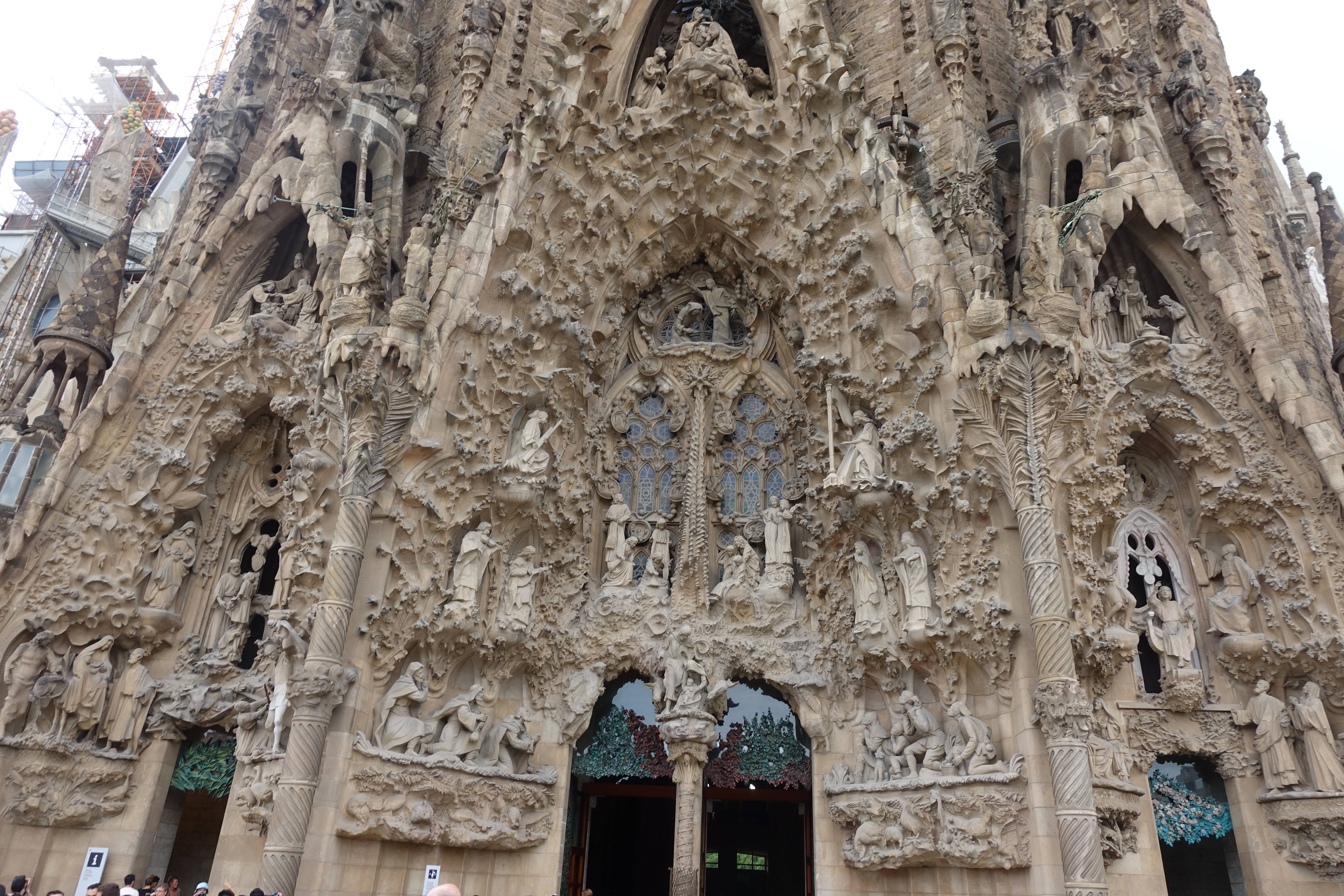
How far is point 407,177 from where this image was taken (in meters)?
11.9

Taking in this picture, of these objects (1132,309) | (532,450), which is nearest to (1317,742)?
(1132,309)

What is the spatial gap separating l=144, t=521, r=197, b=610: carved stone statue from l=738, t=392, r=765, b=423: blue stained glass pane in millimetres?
6726

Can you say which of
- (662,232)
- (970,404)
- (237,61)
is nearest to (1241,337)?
(970,404)

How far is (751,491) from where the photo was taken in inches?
432

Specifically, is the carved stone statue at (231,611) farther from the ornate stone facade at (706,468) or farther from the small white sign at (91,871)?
the small white sign at (91,871)

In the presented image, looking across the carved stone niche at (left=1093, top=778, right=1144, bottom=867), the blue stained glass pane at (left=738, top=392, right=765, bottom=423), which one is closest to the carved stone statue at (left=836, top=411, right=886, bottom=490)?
the blue stained glass pane at (left=738, top=392, right=765, bottom=423)

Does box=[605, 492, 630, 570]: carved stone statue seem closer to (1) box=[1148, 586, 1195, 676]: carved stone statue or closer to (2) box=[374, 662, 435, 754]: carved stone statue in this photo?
(2) box=[374, 662, 435, 754]: carved stone statue

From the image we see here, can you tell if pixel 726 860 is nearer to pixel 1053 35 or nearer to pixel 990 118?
pixel 990 118

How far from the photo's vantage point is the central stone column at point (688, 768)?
8.77m

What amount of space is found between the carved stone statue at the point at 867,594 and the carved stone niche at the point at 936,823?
1.47m

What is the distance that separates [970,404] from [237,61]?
1127 centimetres

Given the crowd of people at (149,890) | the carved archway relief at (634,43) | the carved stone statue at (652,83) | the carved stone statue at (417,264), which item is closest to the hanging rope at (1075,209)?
the carved archway relief at (634,43)

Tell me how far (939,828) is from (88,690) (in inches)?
338

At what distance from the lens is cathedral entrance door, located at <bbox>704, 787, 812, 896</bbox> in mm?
10078
